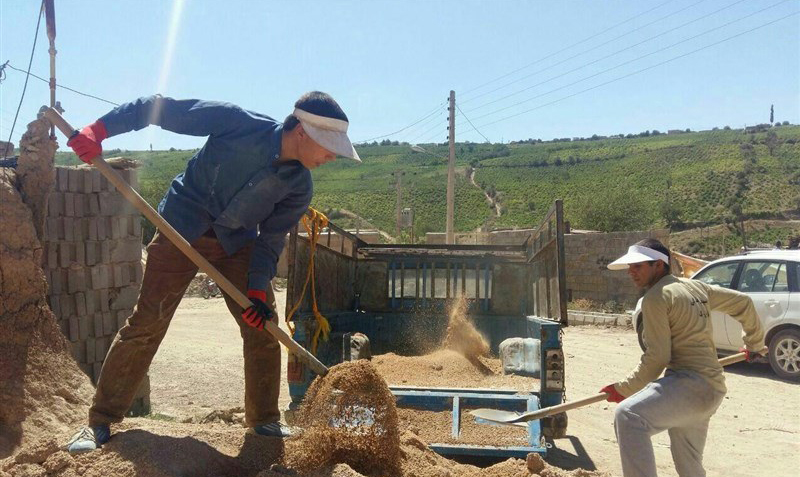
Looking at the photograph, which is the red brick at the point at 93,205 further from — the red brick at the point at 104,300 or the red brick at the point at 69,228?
the red brick at the point at 104,300

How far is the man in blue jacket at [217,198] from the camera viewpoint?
329 centimetres

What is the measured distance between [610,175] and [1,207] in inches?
2455

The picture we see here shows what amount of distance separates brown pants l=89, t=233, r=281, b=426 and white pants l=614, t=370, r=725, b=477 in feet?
6.25

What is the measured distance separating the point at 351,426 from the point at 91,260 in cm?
321

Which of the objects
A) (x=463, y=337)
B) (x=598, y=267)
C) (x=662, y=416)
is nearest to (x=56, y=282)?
(x=463, y=337)

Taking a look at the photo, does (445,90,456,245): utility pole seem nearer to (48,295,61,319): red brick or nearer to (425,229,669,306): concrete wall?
(425,229,669,306): concrete wall

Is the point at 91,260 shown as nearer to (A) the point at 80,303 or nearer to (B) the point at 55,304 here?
(A) the point at 80,303

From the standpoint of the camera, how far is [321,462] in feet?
10.9

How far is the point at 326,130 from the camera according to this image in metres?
3.30

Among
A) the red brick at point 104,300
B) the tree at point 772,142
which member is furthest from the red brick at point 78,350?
the tree at point 772,142

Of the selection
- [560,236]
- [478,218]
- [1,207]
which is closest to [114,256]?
[1,207]

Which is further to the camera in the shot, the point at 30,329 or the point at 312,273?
the point at 312,273

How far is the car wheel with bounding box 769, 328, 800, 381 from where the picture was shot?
864 centimetres

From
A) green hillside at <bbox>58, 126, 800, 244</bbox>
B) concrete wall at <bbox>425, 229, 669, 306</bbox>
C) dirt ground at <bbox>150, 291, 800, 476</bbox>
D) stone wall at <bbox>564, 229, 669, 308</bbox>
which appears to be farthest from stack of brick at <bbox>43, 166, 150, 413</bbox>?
green hillside at <bbox>58, 126, 800, 244</bbox>
